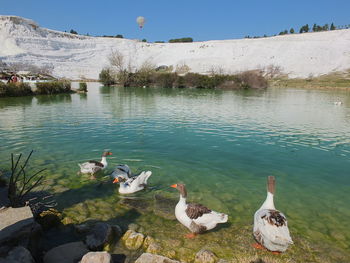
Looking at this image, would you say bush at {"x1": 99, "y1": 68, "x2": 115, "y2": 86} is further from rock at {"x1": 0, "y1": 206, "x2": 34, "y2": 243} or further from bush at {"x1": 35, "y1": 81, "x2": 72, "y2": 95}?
rock at {"x1": 0, "y1": 206, "x2": 34, "y2": 243}

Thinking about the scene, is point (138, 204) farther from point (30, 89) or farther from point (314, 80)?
point (314, 80)

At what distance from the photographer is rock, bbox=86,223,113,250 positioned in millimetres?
6043

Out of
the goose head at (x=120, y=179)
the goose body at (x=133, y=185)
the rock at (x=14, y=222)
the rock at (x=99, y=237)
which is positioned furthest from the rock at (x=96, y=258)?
the goose head at (x=120, y=179)

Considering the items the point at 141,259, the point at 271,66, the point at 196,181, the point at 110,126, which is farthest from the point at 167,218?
the point at 271,66

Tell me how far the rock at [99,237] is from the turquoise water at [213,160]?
45.9 inches

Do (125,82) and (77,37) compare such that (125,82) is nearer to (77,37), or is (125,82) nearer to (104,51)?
(104,51)

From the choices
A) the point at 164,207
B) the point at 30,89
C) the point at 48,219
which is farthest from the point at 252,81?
the point at 48,219

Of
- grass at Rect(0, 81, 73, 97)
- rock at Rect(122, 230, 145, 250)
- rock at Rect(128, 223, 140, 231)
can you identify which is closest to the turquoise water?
rock at Rect(128, 223, 140, 231)

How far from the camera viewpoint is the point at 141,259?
5543 mm

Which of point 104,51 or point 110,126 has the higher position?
point 104,51

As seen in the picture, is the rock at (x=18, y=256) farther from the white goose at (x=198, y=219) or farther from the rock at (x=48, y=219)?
the white goose at (x=198, y=219)

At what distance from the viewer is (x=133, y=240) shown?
639cm

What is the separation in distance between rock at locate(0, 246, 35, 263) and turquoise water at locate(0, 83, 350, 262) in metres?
2.74

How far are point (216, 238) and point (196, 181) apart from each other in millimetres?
3997
